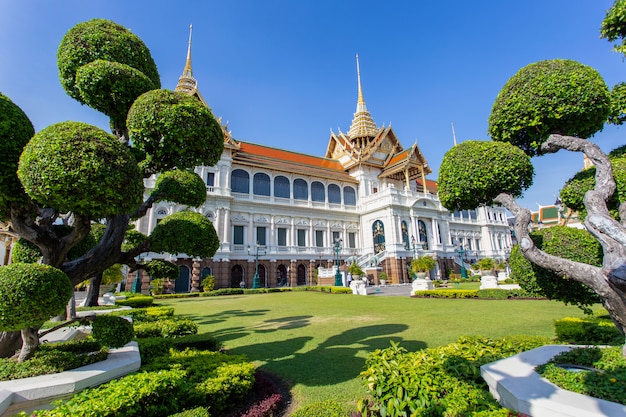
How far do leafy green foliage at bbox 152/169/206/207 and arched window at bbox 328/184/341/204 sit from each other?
3009 cm

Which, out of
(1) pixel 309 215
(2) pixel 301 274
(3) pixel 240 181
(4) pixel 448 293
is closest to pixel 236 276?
(2) pixel 301 274

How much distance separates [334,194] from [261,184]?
894cm

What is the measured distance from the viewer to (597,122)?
514cm

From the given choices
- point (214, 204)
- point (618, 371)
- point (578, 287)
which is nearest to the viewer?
point (618, 371)

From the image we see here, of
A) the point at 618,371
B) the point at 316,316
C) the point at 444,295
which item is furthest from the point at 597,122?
the point at 444,295

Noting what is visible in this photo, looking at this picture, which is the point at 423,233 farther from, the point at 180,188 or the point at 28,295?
the point at 28,295

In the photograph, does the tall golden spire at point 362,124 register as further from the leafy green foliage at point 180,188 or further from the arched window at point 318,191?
the leafy green foliage at point 180,188

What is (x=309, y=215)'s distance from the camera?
3525cm

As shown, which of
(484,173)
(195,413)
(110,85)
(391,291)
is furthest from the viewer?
(391,291)

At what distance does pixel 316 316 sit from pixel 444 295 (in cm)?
901

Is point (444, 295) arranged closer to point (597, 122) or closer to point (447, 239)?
point (597, 122)

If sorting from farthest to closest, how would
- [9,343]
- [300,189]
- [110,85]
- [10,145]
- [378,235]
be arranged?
[300,189] → [378,235] → [110,85] → [9,343] → [10,145]

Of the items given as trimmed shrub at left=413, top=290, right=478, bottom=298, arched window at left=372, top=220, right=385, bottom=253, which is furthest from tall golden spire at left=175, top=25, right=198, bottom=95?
trimmed shrub at left=413, top=290, right=478, bottom=298

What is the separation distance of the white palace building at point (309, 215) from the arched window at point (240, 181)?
10 cm
